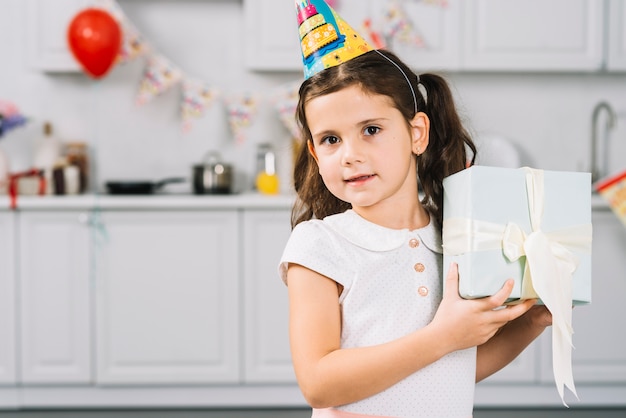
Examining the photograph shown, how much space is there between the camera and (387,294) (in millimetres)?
1167

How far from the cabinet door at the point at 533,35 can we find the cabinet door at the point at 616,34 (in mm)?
41

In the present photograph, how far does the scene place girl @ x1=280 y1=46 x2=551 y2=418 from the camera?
1084 millimetres

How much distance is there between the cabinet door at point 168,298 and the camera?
10.6 feet

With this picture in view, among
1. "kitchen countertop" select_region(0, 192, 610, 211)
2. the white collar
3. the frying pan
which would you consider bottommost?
"kitchen countertop" select_region(0, 192, 610, 211)

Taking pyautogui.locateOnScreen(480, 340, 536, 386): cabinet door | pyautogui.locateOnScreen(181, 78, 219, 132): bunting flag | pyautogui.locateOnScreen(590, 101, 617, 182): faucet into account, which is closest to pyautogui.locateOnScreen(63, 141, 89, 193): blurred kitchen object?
pyautogui.locateOnScreen(181, 78, 219, 132): bunting flag

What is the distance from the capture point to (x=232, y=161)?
379 cm

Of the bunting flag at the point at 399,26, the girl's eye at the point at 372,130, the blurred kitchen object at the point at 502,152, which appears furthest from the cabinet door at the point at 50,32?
the girl's eye at the point at 372,130

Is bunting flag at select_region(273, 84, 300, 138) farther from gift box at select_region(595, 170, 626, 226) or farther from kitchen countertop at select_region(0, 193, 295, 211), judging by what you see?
gift box at select_region(595, 170, 626, 226)

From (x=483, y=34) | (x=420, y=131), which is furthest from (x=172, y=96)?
(x=420, y=131)

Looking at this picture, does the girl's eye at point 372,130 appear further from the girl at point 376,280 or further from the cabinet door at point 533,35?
the cabinet door at point 533,35

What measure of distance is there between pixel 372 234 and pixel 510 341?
0.30 m

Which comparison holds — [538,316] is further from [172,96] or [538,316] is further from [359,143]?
[172,96]

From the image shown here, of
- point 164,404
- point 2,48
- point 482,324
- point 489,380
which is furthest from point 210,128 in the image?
point 482,324

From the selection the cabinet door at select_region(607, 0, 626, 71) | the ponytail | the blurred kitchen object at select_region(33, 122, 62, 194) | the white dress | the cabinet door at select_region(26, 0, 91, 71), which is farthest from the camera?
the blurred kitchen object at select_region(33, 122, 62, 194)
